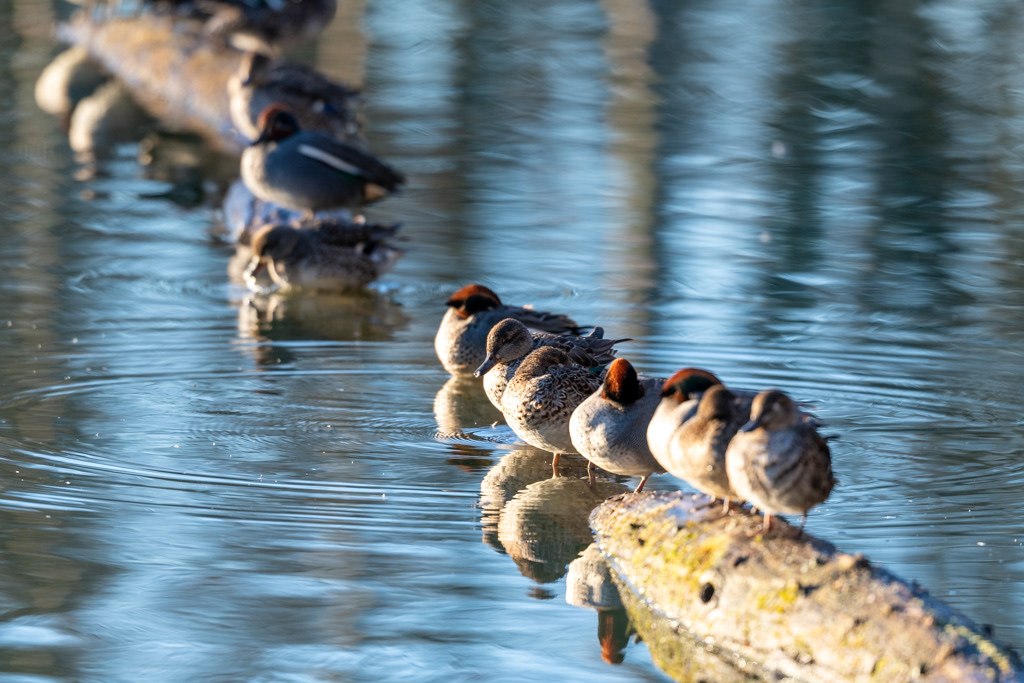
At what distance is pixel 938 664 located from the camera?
4.05 metres

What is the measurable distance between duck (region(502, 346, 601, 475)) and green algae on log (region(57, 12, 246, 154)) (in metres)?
9.92

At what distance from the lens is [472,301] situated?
8.12 meters

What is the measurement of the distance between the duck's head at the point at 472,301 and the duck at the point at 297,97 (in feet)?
19.8

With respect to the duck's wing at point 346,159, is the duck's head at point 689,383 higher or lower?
lower

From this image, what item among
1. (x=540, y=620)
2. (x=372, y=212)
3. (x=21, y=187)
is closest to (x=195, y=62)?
(x=21, y=187)

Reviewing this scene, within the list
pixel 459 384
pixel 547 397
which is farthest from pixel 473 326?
pixel 547 397

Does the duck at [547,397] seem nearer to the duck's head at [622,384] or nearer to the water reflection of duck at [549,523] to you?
the water reflection of duck at [549,523]

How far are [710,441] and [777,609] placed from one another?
68cm

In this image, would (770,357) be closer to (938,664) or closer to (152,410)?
(152,410)

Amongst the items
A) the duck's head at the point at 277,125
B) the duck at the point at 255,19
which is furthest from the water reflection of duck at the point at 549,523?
the duck at the point at 255,19

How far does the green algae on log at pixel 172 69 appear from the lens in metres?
16.8

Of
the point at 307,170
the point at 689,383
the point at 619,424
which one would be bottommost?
the point at 619,424

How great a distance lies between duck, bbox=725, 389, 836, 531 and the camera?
459 cm

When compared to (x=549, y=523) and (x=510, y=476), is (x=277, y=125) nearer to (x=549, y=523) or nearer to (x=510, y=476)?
(x=510, y=476)
